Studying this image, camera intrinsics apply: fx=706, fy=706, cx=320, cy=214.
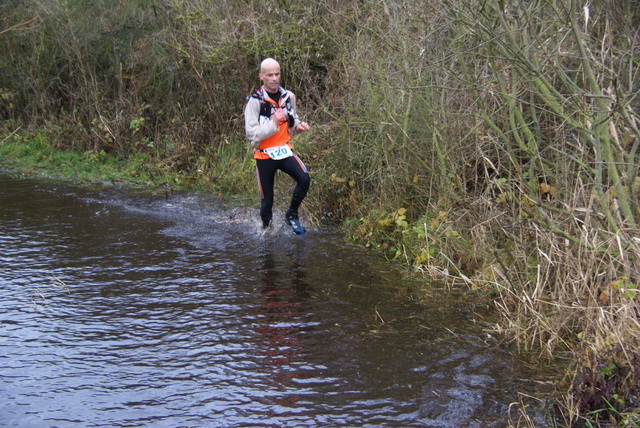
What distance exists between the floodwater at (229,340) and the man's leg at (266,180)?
0.38 m

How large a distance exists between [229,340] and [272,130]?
316 centimetres

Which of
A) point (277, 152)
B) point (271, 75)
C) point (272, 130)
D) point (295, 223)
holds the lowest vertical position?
point (295, 223)

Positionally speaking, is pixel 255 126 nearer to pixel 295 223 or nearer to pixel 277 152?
pixel 277 152

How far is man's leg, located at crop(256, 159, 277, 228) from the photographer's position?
26.7 ft

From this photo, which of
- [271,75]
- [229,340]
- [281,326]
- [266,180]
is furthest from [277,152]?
[229,340]

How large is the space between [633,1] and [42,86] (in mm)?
13509

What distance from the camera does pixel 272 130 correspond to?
7777mm

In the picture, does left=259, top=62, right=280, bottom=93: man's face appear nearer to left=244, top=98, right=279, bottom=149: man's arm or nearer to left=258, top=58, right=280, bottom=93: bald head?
left=258, top=58, right=280, bottom=93: bald head

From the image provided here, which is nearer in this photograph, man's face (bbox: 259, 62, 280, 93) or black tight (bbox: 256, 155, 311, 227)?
man's face (bbox: 259, 62, 280, 93)

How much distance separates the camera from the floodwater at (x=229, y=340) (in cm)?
414

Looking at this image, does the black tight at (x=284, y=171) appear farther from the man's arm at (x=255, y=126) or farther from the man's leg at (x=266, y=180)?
the man's arm at (x=255, y=126)

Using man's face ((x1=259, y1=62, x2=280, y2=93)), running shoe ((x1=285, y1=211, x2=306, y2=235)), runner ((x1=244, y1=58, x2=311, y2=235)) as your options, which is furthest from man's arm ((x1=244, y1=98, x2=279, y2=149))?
running shoe ((x1=285, y1=211, x2=306, y2=235))

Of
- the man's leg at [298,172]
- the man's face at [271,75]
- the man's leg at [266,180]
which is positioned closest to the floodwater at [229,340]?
the man's leg at [266,180]

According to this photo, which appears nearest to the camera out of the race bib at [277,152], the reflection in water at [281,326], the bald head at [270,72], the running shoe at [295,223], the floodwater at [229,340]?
the floodwater at [229,340]
